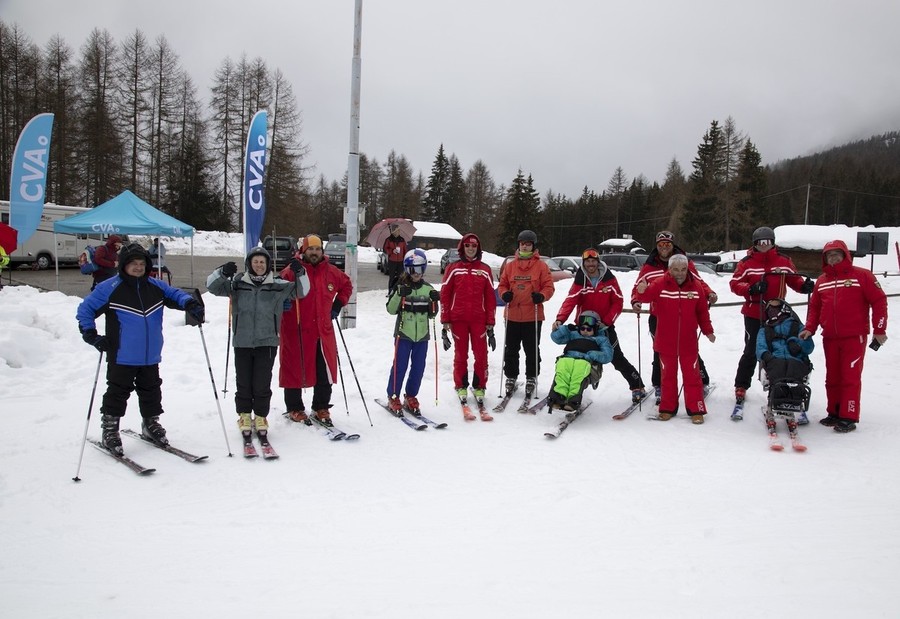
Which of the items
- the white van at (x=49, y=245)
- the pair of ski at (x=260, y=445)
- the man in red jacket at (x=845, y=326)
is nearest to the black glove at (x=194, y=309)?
the pair of ski at (x=260, y=445)

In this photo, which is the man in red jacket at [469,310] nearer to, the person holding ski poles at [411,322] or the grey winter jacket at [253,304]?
the person holding ski poles at [411,322]

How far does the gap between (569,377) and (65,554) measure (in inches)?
172

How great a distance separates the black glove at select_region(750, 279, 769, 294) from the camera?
588 cm

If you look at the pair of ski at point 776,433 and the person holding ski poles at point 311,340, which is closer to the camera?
the pair of ski at point 776,433

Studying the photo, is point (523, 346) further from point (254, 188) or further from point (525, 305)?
point (254, 188)

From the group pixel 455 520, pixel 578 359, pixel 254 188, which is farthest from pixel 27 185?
pixel 455 520

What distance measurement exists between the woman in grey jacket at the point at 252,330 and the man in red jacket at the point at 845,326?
5.06 metres

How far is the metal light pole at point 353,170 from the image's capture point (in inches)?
379

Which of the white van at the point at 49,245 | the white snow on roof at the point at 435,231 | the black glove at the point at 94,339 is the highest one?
the white snow on roof at the point at 435,231

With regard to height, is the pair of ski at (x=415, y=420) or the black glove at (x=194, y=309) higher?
the black glove at (x=194, y=309)

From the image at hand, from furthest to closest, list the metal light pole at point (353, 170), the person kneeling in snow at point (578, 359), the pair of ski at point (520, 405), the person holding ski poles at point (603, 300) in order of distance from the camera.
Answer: the metal light pole at point (353, 170), the person holding ski poles at point (603, 300), the pair of ski at point (520, 405), the person kneeling in snow at point (578, 359)

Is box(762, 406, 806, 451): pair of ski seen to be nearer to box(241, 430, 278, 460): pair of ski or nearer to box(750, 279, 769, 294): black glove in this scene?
box(750, 279, 769, 294): black glove

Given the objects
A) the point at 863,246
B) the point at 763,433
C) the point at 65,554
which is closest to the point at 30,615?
the point at 65,554

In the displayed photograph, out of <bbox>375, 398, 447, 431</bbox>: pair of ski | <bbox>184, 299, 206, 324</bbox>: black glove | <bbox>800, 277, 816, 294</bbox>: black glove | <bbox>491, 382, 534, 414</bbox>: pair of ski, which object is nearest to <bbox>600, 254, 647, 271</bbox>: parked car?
<bbox>800, 277, 816, 294</bbox>: black glove
